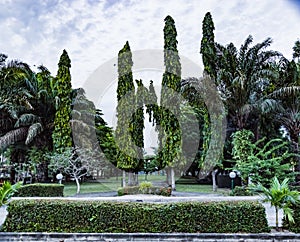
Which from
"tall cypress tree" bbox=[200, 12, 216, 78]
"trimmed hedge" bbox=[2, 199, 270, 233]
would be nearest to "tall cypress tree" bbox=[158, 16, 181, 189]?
"tall cypress tree" bbox=[200, 12, 216, 78]

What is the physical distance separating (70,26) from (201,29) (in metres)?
9.33

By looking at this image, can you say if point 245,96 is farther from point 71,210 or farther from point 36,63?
point 36,63

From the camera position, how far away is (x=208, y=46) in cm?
1778

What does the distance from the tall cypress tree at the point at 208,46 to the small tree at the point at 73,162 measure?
877 centimetres

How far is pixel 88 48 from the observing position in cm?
1592

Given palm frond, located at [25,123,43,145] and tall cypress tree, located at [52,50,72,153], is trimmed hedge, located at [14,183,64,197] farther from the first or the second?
palm frond, located at [25,123,43,145]

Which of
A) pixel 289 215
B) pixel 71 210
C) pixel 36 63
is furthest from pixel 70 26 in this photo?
pixel 289 215

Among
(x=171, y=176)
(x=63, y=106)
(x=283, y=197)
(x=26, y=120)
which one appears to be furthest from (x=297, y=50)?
(x=26, y=120)

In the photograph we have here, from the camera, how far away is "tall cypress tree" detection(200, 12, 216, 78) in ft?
56.3

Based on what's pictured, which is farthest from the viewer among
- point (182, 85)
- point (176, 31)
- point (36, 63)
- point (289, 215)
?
point (36, 63)

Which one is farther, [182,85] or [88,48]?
[182,85]

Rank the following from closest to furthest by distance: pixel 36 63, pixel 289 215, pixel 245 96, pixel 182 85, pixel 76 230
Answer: pixel 289 215
pixel 76 230
pixel 245 96
pixel 182 85
pixel 36 63

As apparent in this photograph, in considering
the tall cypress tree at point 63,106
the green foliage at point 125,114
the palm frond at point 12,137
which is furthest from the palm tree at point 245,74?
the palm frond at point 12,137

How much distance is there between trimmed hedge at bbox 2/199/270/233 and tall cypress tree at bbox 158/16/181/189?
12515mm
